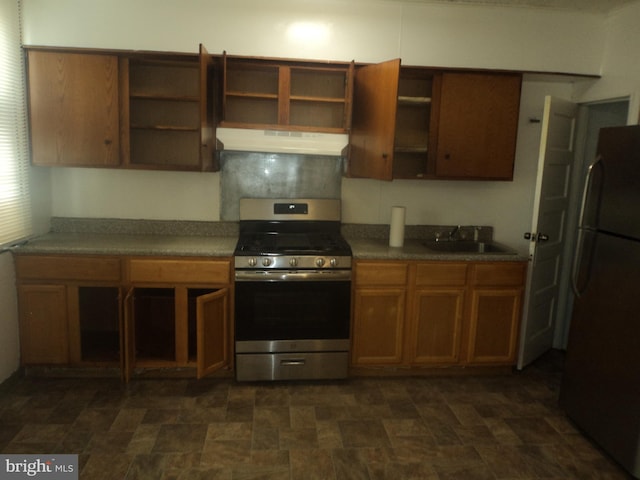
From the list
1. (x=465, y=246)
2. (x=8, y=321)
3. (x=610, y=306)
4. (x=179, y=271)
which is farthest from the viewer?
(x=465, y=246)

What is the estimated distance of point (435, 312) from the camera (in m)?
3.24

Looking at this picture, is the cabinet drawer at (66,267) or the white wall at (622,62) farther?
the white wall at (622,62)

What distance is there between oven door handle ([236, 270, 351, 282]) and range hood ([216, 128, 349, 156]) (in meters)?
0.78

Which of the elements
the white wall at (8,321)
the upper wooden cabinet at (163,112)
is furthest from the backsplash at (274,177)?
the white wall at (8,321)

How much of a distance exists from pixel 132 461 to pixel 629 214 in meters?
2.71

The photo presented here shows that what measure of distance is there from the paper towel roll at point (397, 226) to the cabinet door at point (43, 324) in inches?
87.5

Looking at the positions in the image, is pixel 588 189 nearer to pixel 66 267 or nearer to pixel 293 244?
pixel 293 244

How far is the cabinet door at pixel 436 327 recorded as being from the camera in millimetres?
3221

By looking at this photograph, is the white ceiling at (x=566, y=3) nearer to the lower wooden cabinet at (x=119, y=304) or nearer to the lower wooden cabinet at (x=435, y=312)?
the lower wooden cabinet at (x=435, y=312)

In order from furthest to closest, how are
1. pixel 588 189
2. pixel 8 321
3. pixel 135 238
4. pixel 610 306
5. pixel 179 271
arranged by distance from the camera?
pixel 135 238, pixel 179 271, pixel 8 321, pixel 588 189, pixel 610 306

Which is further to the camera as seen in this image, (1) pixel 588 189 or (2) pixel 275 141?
(2) pixel 275 141

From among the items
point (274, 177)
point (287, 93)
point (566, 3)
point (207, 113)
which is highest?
point (566, 3)

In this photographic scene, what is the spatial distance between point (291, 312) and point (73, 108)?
195cm

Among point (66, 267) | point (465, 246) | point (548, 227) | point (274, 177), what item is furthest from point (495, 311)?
point (66, 267)
